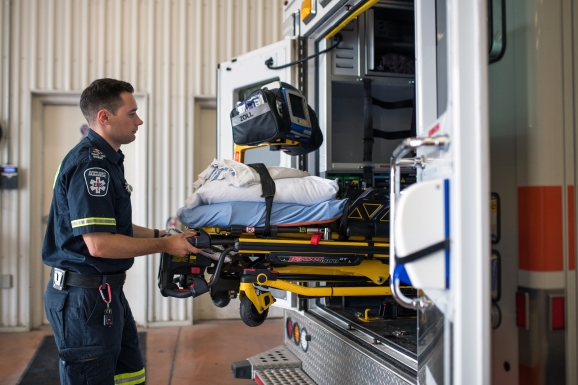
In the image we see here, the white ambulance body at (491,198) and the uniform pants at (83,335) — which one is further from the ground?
the white ambulance body at (491,198)

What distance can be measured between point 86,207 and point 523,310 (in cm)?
193

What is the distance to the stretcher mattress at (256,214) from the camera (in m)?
2.78

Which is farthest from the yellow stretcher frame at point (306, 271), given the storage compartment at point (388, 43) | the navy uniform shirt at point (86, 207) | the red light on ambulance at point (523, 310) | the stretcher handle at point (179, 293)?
the storage compartment at point (388, 43)

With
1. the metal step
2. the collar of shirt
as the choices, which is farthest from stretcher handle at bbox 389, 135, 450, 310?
the metal step

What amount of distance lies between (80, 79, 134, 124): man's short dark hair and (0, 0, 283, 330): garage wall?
3.84 meters

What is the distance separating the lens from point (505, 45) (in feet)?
5.86

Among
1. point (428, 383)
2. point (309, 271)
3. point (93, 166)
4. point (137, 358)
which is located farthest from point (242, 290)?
point (428, 383)

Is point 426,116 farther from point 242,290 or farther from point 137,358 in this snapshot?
point 137,358

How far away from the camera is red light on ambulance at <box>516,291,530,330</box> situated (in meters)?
1.68

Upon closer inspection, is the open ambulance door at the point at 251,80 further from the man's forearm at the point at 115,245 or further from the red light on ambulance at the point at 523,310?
the red light on ambulance at the point at 523,310

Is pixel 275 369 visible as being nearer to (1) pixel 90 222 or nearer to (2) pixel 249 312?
(2) pixel 249 312

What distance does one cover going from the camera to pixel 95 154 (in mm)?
2770

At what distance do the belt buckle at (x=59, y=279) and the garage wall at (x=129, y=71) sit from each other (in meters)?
4.01

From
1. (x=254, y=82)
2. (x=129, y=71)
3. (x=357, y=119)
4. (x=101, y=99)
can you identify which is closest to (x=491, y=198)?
(x=101, y=99)
